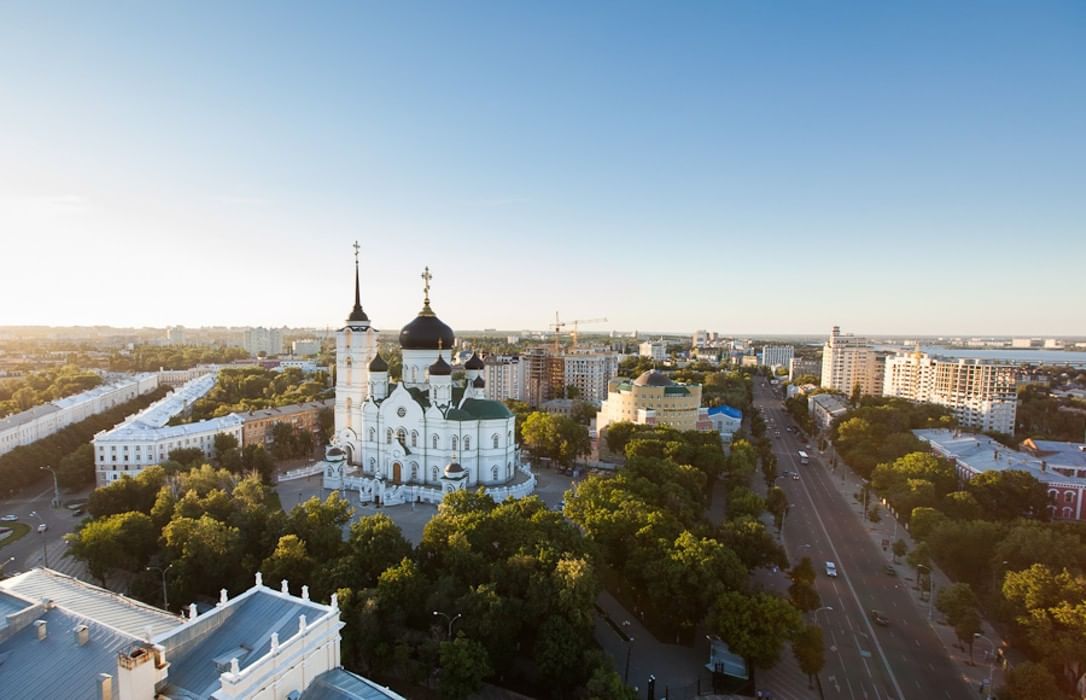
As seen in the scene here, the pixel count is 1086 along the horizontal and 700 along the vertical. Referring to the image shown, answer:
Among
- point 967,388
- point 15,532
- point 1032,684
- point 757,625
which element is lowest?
point 15,532

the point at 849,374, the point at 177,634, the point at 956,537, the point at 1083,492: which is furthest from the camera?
the point at 849,374

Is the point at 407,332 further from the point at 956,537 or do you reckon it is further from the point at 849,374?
the point at 849,374

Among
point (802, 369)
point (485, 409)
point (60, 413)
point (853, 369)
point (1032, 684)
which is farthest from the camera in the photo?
point (802, 369)

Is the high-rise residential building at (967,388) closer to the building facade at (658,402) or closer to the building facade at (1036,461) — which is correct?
the building facade at (1036,461)

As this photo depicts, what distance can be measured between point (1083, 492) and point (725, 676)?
44275 millimetres

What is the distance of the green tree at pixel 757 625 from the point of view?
27453 millimetres

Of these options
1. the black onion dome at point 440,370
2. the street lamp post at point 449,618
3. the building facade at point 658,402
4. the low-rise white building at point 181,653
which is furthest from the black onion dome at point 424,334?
the low-rise white building at point 181,653

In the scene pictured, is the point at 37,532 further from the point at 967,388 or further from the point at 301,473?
the point at 967,388

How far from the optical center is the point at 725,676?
28.8 meters

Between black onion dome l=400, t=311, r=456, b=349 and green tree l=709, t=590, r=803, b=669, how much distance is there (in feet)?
122

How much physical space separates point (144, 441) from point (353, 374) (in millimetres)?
22866

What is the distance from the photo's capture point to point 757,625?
2780cm

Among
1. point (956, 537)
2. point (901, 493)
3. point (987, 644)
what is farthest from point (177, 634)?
point (901, 493)

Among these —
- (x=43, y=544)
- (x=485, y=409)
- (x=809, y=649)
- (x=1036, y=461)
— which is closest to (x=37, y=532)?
(x=43, y=544)
